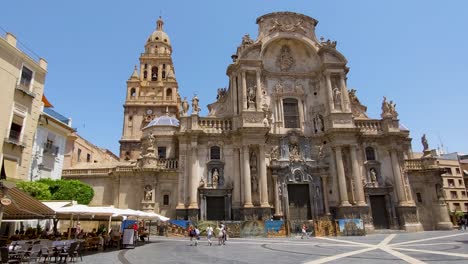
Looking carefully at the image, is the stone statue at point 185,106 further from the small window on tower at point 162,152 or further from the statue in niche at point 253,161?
the statue in niche at point 253,161

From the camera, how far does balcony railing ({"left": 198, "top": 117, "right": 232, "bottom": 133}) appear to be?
31.9 m

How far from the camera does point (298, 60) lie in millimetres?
36062

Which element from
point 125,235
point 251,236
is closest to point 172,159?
point 251,236

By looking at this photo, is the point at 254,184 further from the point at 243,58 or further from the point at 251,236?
the point at 243,58

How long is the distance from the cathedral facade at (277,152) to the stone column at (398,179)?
10 cm

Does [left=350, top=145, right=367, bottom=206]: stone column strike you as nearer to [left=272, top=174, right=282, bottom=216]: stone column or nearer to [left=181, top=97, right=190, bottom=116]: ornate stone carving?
Result: [left=272, top=174, right=282, bottom=216]: stone column

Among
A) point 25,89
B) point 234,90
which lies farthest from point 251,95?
point 25,89

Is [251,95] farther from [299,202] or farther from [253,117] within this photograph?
[299,202]

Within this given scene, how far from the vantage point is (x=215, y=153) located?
1241 inches

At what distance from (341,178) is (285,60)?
1401 cm

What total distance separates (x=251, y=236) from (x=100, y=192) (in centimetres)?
1563

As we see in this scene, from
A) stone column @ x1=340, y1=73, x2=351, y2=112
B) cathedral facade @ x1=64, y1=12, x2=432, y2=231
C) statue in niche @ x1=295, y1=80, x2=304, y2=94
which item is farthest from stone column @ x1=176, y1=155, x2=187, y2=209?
stone column @ x1=340, y1=73, x2=351, y2=112

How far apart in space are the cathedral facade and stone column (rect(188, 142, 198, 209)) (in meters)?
0.09

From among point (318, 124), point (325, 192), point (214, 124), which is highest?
point (318, 124)
